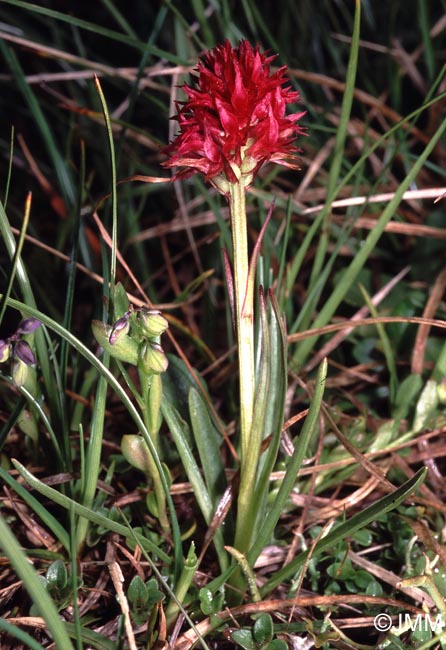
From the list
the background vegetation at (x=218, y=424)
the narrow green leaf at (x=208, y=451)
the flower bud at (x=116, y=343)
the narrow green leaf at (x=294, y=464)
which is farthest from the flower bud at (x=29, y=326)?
the narrow green leaf at (x=294, y=464)

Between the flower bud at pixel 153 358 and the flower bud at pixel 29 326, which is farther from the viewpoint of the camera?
the flower bud at pixel 29 326

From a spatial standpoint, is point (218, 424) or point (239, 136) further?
point (218, 424)

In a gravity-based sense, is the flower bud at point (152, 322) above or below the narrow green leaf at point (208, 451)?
above

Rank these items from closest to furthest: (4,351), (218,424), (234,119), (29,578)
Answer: (29,578)
(234,119)
(4,351)
(218,424)

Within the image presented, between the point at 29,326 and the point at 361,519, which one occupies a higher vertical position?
the point at 29,326

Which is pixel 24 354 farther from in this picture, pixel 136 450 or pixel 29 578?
pixel 29 578

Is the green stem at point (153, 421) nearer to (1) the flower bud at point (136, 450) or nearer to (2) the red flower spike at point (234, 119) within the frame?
(1) the flower bud at point (136, 450)

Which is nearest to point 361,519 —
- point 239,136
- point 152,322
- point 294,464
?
point 294,464
